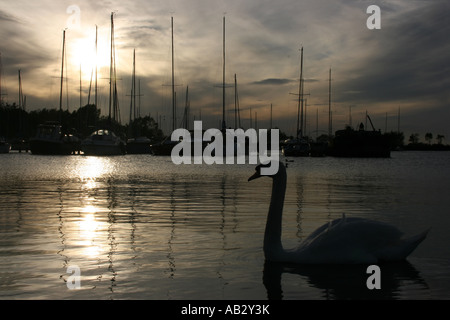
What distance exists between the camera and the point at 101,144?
86.1 m

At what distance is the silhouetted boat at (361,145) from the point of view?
4024 inches

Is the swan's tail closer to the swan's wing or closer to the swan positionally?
the swan

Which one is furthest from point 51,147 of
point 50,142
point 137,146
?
point 137,146

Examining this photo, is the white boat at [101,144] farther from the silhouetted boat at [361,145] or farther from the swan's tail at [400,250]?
the swan's tail at [400,250]

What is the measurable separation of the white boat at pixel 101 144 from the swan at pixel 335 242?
77.8 m

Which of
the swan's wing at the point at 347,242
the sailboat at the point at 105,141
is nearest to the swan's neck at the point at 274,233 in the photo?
the swan's wing at the point at 347,242

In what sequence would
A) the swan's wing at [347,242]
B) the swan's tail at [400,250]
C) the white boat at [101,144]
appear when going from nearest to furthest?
the swan's wing at [347,242]
the swan's tail at [400,250]
the white boat at [101,144]

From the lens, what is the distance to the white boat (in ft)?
281

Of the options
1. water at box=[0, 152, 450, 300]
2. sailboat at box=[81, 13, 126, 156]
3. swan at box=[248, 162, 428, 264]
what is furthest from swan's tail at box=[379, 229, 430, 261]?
sailboat at box=[81, 13, 126, 156]

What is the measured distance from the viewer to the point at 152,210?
17672mm

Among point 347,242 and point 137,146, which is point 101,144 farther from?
point 347,242

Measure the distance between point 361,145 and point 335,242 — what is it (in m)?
95.3

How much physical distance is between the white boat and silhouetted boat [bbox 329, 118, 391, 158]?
3699cm
